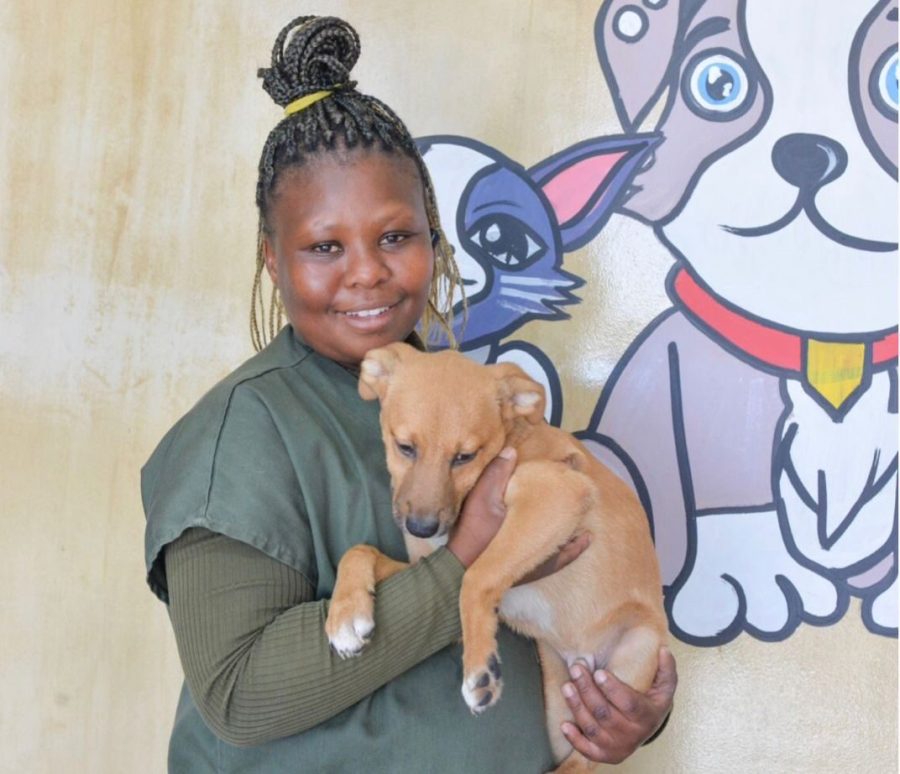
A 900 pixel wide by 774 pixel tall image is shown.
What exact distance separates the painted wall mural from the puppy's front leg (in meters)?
1.45

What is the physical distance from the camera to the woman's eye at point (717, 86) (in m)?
3.06

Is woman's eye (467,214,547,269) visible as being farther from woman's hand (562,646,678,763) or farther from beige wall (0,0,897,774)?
woman's hand (562,646,678,763)

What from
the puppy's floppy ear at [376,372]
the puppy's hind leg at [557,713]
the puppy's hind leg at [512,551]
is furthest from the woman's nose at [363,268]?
the puppy's hind leg at [557,713]

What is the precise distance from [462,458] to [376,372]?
22 centimetres

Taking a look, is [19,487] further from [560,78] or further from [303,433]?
[560,78]

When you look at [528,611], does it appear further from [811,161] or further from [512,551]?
[811,161]

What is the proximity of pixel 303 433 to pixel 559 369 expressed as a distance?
1419 mm

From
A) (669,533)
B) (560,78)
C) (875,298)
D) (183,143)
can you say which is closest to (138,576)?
(183,143)

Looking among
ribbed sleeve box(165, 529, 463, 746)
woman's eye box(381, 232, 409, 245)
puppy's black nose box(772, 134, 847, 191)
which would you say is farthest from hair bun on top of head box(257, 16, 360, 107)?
puppy's black nose box(772, 134, 847, 191)

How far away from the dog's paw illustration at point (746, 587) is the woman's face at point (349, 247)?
1.35m

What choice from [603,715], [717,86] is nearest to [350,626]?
[603,715]

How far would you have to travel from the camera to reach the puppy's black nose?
3.02 metres

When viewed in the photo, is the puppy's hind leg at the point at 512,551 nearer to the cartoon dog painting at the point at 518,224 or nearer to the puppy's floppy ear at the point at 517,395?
the puppy's floppy ear at the point at 517,395

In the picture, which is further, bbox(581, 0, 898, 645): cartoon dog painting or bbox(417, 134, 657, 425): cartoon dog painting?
bbox(417, 134, 657, 425): cartoon dog painting
